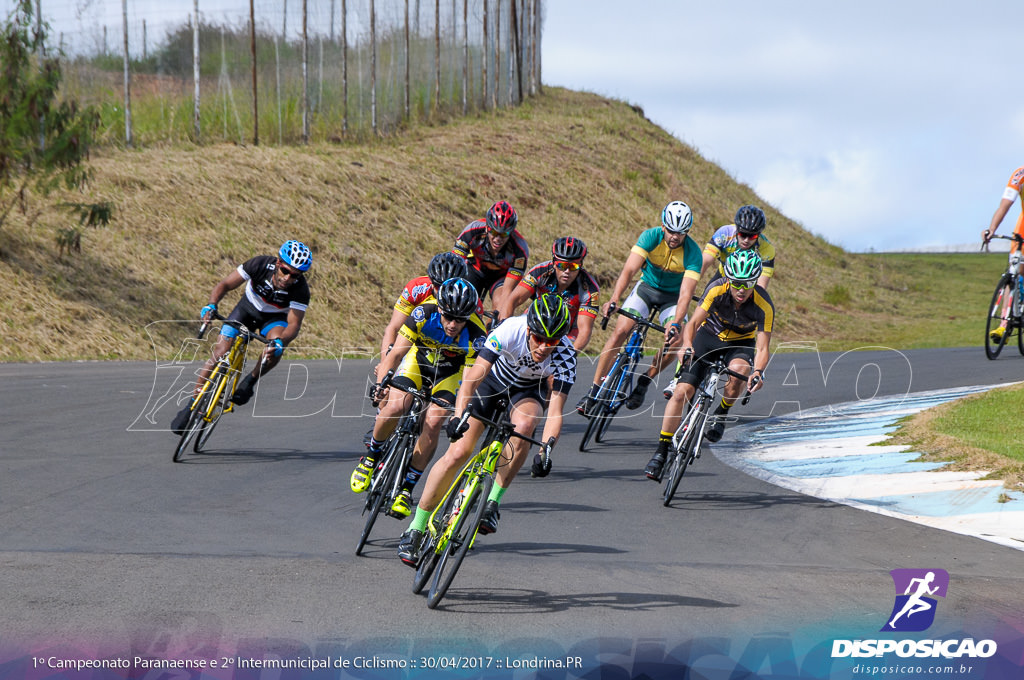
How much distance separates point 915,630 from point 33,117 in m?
17.7

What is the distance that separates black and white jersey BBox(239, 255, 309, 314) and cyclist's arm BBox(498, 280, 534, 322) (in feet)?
6.95

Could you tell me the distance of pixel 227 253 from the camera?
23.8 metres

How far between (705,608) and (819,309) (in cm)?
2926

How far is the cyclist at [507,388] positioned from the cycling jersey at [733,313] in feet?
10.1

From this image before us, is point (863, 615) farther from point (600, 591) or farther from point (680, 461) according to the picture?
point (680, 461)

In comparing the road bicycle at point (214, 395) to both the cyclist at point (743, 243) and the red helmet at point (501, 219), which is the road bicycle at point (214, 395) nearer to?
the red helmet at point (501, 219)

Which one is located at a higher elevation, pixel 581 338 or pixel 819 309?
pixel 581 338

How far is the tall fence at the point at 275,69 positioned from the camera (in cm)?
2656

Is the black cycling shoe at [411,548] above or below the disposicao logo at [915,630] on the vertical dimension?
above

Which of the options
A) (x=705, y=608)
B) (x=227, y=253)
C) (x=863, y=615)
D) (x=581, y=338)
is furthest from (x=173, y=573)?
(x=227, y=253)

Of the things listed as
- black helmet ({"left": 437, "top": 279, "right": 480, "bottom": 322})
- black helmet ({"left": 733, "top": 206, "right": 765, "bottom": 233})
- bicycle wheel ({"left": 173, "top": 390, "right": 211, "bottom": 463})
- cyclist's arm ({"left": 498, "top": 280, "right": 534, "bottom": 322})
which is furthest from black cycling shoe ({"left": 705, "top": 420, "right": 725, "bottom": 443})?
bicycle wheel ({"left": 173, "top": 390, "right": 211, "bottom": 463})

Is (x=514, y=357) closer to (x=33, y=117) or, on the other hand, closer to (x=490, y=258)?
(x=490, y=258)

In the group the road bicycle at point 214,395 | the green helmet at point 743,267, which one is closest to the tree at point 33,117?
the road bicycle at point 214,395

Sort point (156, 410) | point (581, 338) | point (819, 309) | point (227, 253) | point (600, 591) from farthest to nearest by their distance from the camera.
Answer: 1. point (819, 309)
2. point (227, 253)
3. point (156, 410)
4. point (581, 338)
5. point (600, 591)
